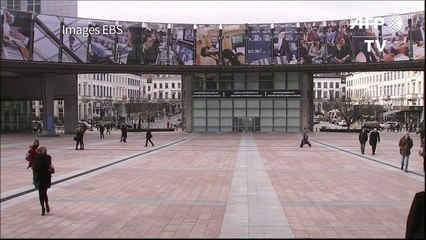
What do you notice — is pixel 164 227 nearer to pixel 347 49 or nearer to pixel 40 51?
pixel 40 51

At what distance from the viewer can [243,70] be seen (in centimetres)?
5241

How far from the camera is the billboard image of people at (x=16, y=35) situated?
4266 centimetres

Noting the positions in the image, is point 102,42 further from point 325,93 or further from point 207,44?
point 325,93

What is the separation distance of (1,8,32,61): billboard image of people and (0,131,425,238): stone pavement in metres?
27.3

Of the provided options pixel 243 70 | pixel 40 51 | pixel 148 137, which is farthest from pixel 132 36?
pixel 148 137

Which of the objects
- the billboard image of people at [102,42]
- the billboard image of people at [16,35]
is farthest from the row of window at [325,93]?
the billboard image of people at [16,35]

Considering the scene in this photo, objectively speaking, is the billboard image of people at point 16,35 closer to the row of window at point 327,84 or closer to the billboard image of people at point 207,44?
the billboard image of people at point 207,44

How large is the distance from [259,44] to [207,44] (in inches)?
235

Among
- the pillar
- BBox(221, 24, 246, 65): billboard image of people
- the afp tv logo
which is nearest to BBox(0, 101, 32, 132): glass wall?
the pillar

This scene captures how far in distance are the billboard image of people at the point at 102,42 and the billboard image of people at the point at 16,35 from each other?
6307 mm

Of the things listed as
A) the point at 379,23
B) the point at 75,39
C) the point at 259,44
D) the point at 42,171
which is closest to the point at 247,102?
the point at 259,44

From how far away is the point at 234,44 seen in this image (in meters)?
51.8

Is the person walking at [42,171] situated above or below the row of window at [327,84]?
below

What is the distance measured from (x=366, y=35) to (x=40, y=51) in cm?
3407
